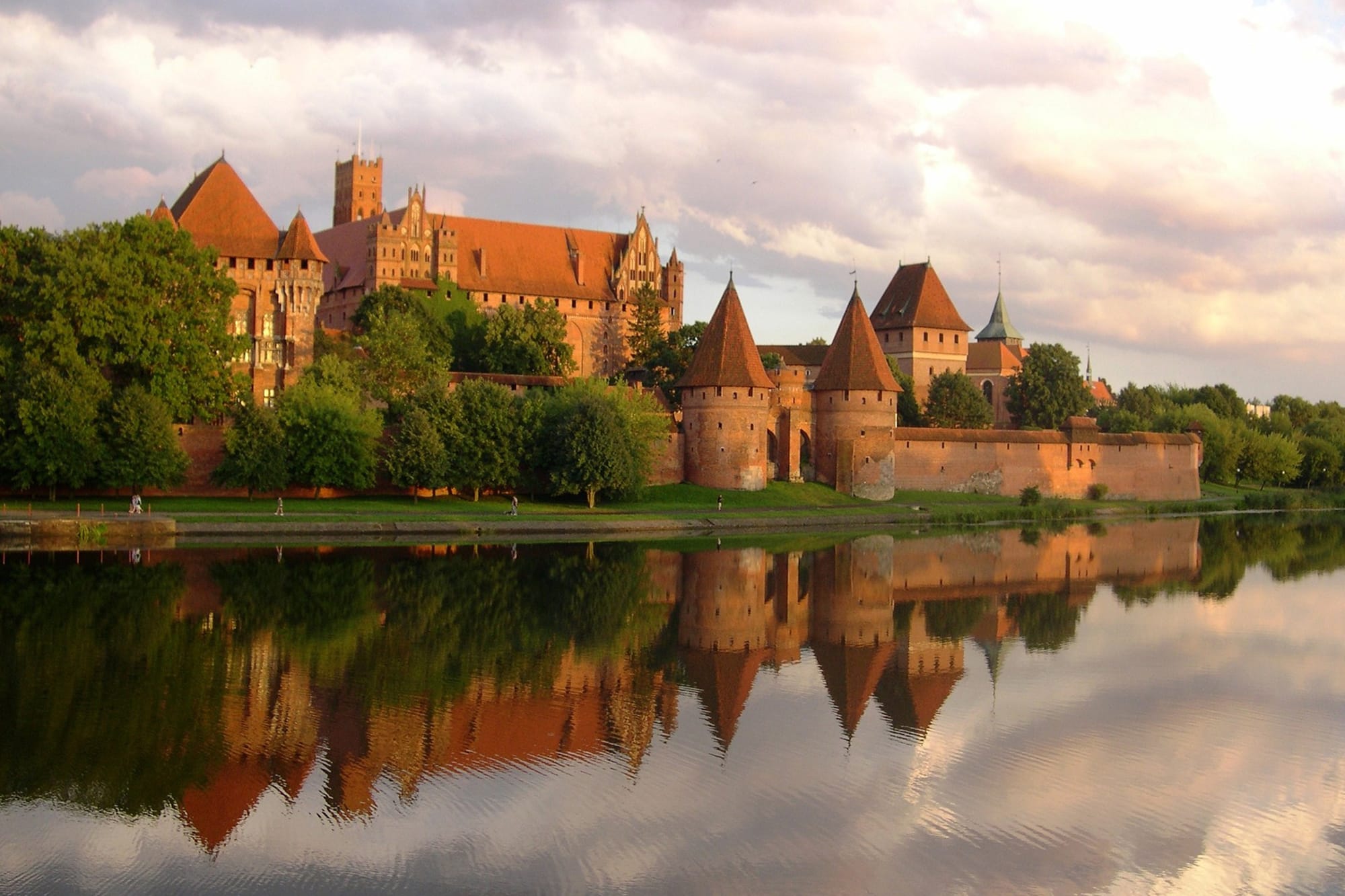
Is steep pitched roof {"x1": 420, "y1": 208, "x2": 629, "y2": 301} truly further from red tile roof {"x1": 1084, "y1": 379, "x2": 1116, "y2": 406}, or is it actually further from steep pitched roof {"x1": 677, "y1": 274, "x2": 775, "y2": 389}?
red tile roof {"x1": 1084, "y1": 379, "x2": 1116, "y2": 406}

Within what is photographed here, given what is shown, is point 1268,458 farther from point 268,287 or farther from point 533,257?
point 268,287

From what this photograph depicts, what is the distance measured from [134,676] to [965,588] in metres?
16.2

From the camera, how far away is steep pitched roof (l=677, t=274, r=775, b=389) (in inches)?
1810

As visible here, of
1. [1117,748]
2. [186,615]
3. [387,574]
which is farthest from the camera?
[387,574]

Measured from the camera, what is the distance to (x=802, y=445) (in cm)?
4975

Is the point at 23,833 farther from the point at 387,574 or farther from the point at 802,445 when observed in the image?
the point at 802,445

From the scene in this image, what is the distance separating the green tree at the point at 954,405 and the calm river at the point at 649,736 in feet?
103

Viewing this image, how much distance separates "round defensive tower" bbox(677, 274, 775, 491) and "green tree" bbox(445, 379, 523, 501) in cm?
688

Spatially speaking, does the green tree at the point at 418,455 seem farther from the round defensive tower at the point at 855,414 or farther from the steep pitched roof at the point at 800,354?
the steep pitched roof at the point at 800,354

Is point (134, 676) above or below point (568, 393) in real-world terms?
below

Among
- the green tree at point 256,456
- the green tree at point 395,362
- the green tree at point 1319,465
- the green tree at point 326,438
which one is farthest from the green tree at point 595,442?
the green tree at point 1319,465

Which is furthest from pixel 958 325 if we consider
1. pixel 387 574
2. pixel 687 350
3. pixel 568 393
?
pixel 387 574

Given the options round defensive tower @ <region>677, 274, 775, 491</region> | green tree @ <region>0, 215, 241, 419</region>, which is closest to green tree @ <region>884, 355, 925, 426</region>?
round defensive tower @ <region>677, 274, 775, 491</region>

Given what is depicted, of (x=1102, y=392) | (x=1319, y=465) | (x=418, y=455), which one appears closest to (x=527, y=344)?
(x=418, y=455)
